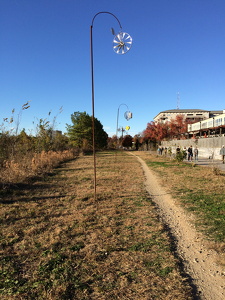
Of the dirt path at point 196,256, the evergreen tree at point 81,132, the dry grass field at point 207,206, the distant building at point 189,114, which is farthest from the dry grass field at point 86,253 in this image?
the distant building at point 189,114

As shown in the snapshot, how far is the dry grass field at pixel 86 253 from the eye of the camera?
8.29ft

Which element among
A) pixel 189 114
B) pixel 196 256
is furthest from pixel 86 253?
pixel 189 114

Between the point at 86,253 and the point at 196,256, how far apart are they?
73.2 inches

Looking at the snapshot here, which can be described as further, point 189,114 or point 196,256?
point 189,114

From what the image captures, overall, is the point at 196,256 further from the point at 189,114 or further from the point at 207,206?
the point at 189,114

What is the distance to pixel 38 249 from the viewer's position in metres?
3.52

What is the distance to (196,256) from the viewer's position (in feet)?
11.1

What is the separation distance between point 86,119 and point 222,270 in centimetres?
4718

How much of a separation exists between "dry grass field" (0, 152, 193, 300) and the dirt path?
0.20m

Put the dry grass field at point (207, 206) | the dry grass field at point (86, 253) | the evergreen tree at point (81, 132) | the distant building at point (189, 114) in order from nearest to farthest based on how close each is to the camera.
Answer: the dry grass field at point (86, 253), the dry grass field at point (207, 206), the evergreen tree at point (81, 132), the distant building at point (189, 114)

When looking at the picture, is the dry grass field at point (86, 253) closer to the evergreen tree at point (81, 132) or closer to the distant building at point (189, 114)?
the evergreen tree at point (81, 132)

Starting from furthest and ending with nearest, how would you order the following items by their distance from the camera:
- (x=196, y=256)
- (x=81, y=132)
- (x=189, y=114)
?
1. (x=189, y=114)
2. (x=81, y=132)
3. (x=196, y=256)

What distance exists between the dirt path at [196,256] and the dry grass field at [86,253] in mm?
201

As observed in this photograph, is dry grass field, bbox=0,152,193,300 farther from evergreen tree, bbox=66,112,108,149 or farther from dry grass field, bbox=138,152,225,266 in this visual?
evergreen tree, bbox=66,112,108,149
